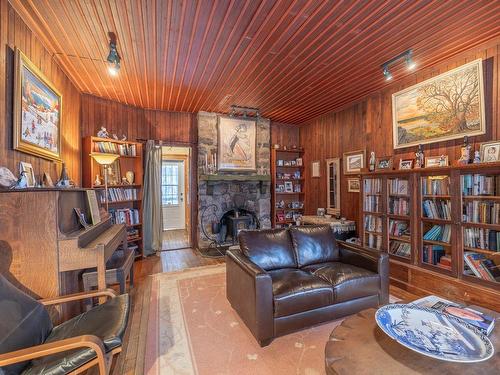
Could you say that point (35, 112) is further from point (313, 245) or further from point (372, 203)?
point (372, 203)

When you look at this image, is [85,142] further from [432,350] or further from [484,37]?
[484,37]

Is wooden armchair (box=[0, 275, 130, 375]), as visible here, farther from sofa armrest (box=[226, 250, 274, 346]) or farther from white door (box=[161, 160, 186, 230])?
white door (box=[161, 160, 186, 230])

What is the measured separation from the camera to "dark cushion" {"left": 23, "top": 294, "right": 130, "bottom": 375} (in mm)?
1202

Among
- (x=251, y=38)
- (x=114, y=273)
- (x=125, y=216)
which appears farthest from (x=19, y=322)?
(x=125, y=216)

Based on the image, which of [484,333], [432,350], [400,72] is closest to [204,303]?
[432,350]

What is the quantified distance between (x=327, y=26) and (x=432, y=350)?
255 cm

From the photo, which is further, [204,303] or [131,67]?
[131,67]

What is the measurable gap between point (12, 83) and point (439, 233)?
4.51 metres

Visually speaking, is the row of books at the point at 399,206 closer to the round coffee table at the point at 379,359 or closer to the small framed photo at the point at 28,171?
the round coffee table at the point at 379,359

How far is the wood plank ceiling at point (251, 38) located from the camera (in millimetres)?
2002

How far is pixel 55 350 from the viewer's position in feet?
3.72

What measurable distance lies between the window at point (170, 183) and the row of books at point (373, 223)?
17.9 ft

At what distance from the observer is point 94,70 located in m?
3.10

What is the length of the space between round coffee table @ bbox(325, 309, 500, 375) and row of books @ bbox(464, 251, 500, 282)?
1.28 metres
